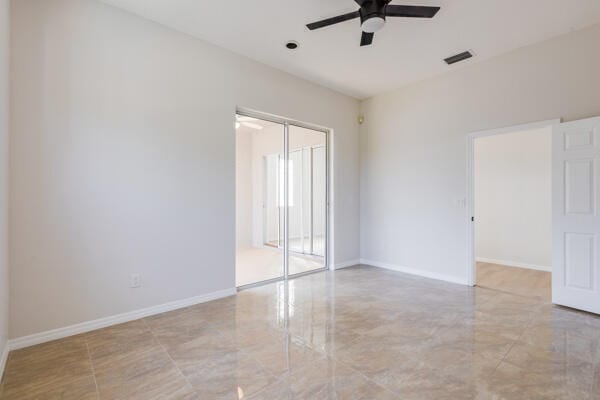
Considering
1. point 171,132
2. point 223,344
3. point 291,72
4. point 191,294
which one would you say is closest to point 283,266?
point 191,294

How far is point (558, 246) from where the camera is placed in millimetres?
3240

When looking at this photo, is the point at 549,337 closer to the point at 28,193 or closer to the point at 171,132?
the point at 171,132

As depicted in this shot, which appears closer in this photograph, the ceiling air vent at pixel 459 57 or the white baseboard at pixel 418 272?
the ceiling air vent at pixel 459 57

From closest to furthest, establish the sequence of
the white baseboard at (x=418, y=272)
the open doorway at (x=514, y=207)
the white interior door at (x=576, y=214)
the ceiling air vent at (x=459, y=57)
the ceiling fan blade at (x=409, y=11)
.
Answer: the ceiling fan blade at (x=409, y=11) → the white interior door at (x=576, y=214) → the ceiling air vent at (x=459, y=57) → the white baseboard at (x=418, y=272) → the open doorway at (x=514, y=207)

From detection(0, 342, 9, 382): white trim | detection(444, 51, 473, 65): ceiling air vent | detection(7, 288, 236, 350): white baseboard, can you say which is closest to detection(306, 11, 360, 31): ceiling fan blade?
detection(444, 51, 473, 65): ceiling air vent

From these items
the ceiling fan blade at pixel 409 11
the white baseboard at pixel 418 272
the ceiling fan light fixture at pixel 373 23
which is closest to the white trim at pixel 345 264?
the white baseboard at pixel 418 272

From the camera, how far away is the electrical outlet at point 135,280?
288 cm

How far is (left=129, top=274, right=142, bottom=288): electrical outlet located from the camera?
2.88 metres

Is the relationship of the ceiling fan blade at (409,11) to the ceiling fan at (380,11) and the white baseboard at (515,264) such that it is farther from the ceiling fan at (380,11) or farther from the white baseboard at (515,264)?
the white baseboard at (515,264)

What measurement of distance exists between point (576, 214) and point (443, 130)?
186cm

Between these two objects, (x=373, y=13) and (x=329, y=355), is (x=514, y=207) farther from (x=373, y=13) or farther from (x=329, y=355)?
(x=329, y=355)

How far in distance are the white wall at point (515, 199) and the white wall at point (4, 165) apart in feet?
20.2

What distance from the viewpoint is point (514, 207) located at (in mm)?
5195

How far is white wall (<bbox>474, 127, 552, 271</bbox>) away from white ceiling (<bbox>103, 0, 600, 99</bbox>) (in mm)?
2154
